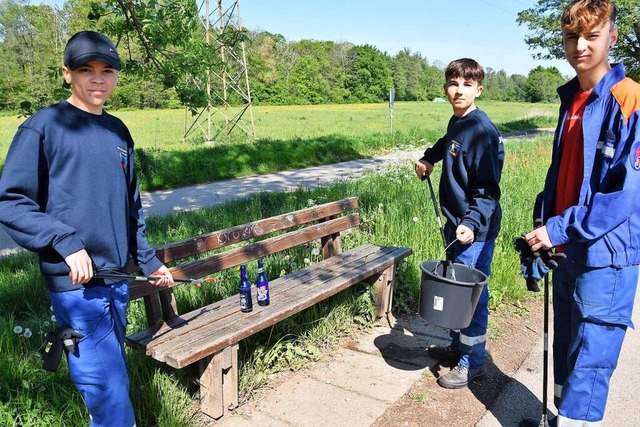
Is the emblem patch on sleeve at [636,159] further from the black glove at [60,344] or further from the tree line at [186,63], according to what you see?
the tree line at [186,63]

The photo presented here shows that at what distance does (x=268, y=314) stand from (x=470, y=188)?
4.76ft

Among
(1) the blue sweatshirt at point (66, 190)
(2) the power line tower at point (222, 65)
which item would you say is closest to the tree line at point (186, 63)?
(2) the power line tower at point (222, 65)

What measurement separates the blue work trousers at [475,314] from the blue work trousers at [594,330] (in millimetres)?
895

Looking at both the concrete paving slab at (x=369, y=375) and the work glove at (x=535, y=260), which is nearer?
the work glove at (x=535, y=260)

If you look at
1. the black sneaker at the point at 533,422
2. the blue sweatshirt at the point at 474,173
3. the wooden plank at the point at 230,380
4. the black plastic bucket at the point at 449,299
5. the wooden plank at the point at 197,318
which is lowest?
the black sneaker at the point at 533,422

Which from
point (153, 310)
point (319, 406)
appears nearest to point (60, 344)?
point (153, 310)

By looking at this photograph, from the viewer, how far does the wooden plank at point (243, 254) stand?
2.99m

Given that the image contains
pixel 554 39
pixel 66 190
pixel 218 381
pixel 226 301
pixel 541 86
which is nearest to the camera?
pixel 66 190

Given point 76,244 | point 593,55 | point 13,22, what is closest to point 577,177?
point 593,55

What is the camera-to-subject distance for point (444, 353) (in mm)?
3803

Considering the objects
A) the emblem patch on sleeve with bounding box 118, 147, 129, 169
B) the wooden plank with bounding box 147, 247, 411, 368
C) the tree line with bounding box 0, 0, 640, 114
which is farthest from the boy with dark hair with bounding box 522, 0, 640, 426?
the tree line with bounding box 0, 0, 640, 114

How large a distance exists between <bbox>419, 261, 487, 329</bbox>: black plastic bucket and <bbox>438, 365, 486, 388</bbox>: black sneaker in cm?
57

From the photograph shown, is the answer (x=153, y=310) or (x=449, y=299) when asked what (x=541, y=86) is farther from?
(x=153, y=310)

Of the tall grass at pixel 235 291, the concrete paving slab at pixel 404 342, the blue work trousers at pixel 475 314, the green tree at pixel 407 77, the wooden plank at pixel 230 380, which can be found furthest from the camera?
the green tree at pixel 407 77
